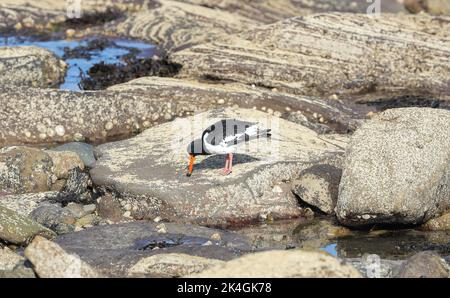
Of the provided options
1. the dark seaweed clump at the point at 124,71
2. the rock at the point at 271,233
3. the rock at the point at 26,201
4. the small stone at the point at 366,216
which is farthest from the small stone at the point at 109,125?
the small stone at the point at 366,216

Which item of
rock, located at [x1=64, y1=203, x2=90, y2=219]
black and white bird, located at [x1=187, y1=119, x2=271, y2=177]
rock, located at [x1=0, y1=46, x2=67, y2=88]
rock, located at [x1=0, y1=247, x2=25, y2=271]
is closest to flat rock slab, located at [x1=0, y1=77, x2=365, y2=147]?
rock, located at [x1=0, y1=46, x2=67, y2=88]

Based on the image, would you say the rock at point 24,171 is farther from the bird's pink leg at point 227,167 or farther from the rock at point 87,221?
the bird's pink leg at point 227,167

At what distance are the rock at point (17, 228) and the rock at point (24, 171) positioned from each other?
1446 millimetres

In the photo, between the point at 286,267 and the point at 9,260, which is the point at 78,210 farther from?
the point at 286,267

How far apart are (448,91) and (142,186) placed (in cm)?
725

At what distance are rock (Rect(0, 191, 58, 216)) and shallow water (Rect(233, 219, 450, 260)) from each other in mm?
2470

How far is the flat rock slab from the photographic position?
44.3 feet

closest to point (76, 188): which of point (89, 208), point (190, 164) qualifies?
point (89, 208)

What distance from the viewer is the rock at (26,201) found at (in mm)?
10452

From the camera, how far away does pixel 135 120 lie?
46.0 feet

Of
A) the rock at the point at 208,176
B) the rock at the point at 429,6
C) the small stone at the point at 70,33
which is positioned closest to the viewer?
the rock at the point at 208,176

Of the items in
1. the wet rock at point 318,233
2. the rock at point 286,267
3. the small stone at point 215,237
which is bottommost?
the wet rock at point 318,233

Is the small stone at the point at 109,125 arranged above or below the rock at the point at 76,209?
below
